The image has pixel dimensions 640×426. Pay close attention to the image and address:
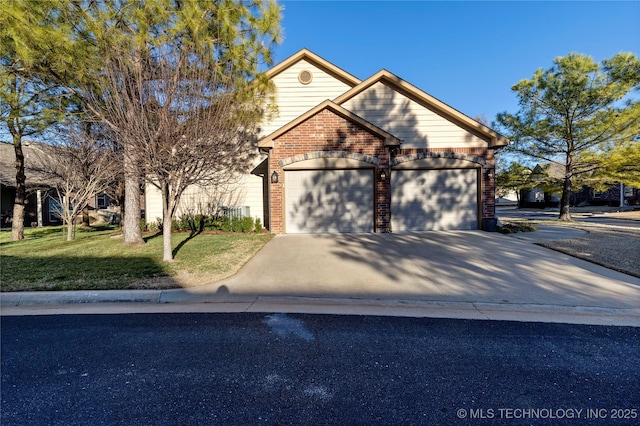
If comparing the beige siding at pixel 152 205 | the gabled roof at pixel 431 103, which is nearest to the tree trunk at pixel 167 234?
the beige siding at pixel 152 205

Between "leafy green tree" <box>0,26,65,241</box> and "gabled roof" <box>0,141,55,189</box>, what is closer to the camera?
"leafy green tree" <box>0,26,65,241</box>

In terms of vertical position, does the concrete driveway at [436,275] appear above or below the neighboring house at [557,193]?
below

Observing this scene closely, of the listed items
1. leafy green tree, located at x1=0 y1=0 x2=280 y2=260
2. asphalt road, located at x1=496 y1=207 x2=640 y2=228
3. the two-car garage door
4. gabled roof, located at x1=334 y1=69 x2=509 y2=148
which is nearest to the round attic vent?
gabled roof, located at x1=334 y1=69 x2=509 y2=148

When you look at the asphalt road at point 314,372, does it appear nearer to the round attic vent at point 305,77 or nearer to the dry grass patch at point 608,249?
the dry grass patch at point 608,249

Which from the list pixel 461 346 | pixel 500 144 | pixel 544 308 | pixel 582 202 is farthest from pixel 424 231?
pixel 582 202

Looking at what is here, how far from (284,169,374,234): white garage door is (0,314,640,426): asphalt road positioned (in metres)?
7.42

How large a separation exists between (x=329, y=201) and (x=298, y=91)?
19.4ft

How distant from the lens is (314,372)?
117 inches

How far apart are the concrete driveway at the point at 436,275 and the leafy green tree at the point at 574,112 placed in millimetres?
10710

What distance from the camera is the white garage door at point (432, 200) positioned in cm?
1211

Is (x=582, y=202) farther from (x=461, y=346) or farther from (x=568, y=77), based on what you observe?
(x=461, y=346)

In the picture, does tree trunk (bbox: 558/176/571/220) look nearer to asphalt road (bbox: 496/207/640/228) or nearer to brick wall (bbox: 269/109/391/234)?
asphalt road (bbox: 496/207/640/228)

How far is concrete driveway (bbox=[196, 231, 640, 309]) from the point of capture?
5.18 meters

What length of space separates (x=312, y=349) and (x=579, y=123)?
751 inches
